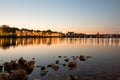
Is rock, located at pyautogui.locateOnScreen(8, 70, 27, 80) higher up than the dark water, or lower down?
higher up

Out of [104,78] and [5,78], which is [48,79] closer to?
[5,78]

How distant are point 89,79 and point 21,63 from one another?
46.0 feet

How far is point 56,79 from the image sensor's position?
25938 millimetres

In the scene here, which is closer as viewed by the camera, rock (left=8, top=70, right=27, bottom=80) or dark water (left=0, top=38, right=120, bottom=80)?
rock (left=8, top=70, right=27, bottom=80)

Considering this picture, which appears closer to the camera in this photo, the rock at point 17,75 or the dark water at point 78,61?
the rock at point 17,75

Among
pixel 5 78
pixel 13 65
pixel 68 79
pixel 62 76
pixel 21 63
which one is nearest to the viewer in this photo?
pixel 5 78

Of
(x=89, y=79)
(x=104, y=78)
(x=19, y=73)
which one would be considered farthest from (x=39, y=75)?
(x=104, y=78)

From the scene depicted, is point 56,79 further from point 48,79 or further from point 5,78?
point 5,78

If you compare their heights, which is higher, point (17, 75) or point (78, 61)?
point (17, 75)

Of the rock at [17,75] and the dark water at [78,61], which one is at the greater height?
the rock at [17,75]

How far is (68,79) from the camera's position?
25.6 m

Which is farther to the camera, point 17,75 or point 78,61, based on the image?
point 78,61

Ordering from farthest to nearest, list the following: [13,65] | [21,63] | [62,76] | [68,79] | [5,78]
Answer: [21,63]
[13,65]
[62,76]
[68,79]
[5,78]

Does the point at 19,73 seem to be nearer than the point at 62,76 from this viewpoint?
Yes
